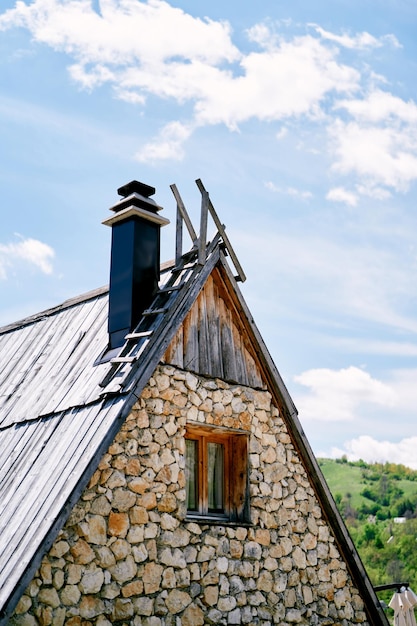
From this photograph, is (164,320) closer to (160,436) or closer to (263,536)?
(160,436)

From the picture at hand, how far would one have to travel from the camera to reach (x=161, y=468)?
9.55 metres

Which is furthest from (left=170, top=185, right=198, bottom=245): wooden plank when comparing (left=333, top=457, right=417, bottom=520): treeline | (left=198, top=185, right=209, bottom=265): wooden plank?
(left=333, top=457, right=417, bottom=520): treeline

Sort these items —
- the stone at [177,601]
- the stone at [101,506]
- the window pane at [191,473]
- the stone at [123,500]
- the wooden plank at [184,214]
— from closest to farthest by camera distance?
the stone at [101,506] → the stone at [123,500] → the stone at [177,601] → the window pane at [191,473] → the wooden plank at [184,214]

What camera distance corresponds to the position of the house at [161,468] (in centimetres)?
845

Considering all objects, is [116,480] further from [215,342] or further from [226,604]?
[215,342]

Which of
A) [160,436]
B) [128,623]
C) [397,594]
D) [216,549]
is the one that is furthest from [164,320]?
[397,594]

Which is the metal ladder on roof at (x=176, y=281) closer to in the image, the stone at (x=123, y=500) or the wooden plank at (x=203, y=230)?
the wooden plank at (x=203, y=230)

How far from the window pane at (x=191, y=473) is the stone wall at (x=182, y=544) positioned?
42 cm

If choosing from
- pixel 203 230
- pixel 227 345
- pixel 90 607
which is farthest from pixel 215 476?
pixel 203 230

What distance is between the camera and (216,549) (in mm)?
9883

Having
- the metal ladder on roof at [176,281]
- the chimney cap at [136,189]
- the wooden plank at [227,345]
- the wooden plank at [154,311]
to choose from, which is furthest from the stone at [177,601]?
the chimney cap at [136,189]

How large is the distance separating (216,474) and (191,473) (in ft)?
1.73

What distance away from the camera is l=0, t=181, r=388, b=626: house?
8453 mm

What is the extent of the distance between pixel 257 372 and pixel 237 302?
1049 millimetres
